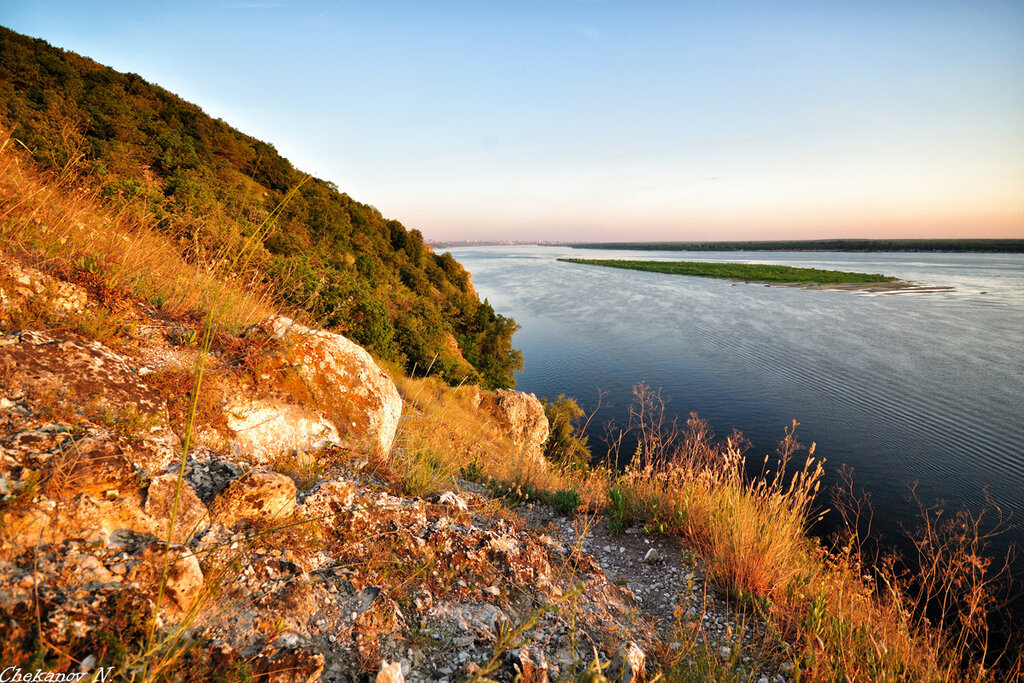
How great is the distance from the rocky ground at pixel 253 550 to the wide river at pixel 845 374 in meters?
11.8

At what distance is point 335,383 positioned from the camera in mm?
4000

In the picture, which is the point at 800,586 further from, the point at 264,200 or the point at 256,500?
the point at 264,200

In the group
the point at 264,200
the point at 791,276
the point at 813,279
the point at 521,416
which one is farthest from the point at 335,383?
the point at 791,276

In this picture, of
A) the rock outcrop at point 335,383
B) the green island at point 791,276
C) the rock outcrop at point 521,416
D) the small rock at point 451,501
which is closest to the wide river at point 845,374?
the rock outcrop at point 521,416

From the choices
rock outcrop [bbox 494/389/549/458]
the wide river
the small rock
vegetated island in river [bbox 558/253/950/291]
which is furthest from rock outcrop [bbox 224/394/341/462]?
vegetated island in river [bbox 558/253/950/291]

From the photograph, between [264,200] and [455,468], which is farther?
[264,200]

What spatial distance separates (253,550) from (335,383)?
206 centimetres

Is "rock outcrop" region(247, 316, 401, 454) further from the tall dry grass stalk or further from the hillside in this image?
the hillside

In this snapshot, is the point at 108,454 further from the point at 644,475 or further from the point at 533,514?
the point at 644,475

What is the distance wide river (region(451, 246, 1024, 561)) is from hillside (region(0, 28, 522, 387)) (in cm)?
586

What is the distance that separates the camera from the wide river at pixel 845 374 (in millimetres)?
12680

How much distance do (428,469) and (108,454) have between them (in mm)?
2223

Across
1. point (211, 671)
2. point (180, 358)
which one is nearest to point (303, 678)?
point (211, 671)

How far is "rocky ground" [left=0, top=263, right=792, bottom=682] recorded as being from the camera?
157cm
